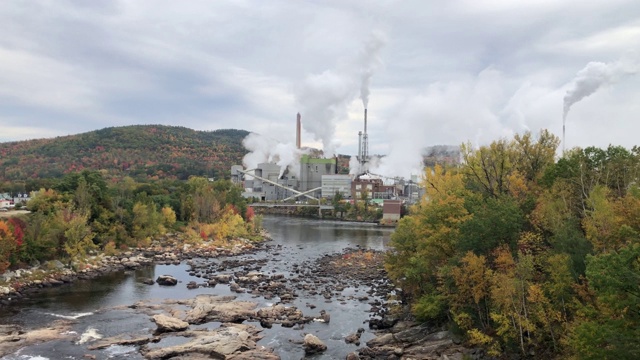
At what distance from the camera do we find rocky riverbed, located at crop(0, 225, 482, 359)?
20266mm

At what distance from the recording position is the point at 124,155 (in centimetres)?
12575

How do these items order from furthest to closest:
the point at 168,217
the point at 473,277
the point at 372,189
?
the point at 372,189 → the point at 168,217 → the point at 473,277

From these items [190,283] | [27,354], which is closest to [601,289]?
[27,354]

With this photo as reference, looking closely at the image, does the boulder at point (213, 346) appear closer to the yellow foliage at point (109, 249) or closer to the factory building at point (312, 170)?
the yellow foliage at point (109, 249)

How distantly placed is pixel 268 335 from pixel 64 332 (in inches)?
364

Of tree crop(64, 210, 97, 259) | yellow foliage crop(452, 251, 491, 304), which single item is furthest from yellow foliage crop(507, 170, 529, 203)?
tree crop(64, 210, 97, 259)

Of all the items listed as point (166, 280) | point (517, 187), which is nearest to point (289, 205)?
point (166, 280)

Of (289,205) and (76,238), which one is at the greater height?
(289,205)

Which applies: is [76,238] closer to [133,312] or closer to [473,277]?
[133,312]

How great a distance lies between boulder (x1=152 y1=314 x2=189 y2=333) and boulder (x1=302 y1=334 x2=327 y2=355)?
6.22m

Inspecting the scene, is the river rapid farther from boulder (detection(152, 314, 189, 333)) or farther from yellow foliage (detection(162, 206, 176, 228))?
yellow foliage (detection(162, 206, 176, 228))

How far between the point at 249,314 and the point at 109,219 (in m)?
23.7

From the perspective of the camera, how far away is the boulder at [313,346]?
20.8 metres

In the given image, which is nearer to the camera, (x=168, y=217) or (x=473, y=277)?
(x=473, y=277)
